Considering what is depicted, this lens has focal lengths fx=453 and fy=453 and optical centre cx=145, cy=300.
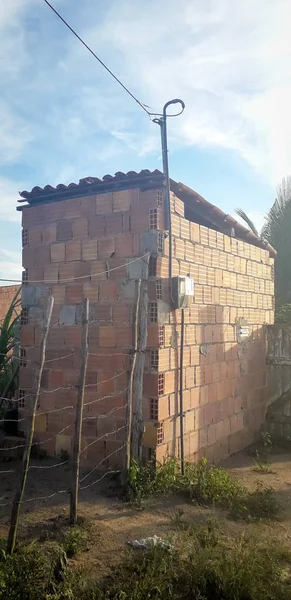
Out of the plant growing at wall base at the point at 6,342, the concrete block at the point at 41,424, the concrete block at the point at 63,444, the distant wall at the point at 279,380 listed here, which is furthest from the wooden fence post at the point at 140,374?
the distant wall at the point at 279,380

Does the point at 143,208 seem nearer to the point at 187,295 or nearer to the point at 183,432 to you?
the point at 187,295

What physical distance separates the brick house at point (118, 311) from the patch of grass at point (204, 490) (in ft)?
0.85

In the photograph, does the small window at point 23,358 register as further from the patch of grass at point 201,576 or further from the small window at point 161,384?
the patch of grass at point 201,576

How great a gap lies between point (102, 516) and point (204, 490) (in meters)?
1.19

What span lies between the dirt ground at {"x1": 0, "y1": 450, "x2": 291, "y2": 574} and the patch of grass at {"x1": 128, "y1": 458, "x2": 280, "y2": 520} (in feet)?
0.42

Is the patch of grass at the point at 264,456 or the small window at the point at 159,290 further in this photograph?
the patch of grass at the point at 264,456

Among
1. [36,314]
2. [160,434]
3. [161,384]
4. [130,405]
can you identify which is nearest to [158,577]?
[130,405]

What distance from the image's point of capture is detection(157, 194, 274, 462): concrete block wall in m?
5.45

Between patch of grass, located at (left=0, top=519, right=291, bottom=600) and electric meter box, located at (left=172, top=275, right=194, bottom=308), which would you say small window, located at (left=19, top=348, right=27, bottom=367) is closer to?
electric meter box, located at (left=172, top=275, right=194, bottom=308)

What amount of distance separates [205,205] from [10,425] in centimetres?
420

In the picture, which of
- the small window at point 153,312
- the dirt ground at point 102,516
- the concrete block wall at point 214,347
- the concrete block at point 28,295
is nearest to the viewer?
the dirt ground at point 102,516

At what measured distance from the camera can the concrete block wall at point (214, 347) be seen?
5.45 metres

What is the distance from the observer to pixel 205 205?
681 cm

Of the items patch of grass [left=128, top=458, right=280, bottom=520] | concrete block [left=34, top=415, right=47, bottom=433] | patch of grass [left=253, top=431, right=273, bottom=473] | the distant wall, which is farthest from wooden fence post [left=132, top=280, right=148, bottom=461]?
the distant wall
